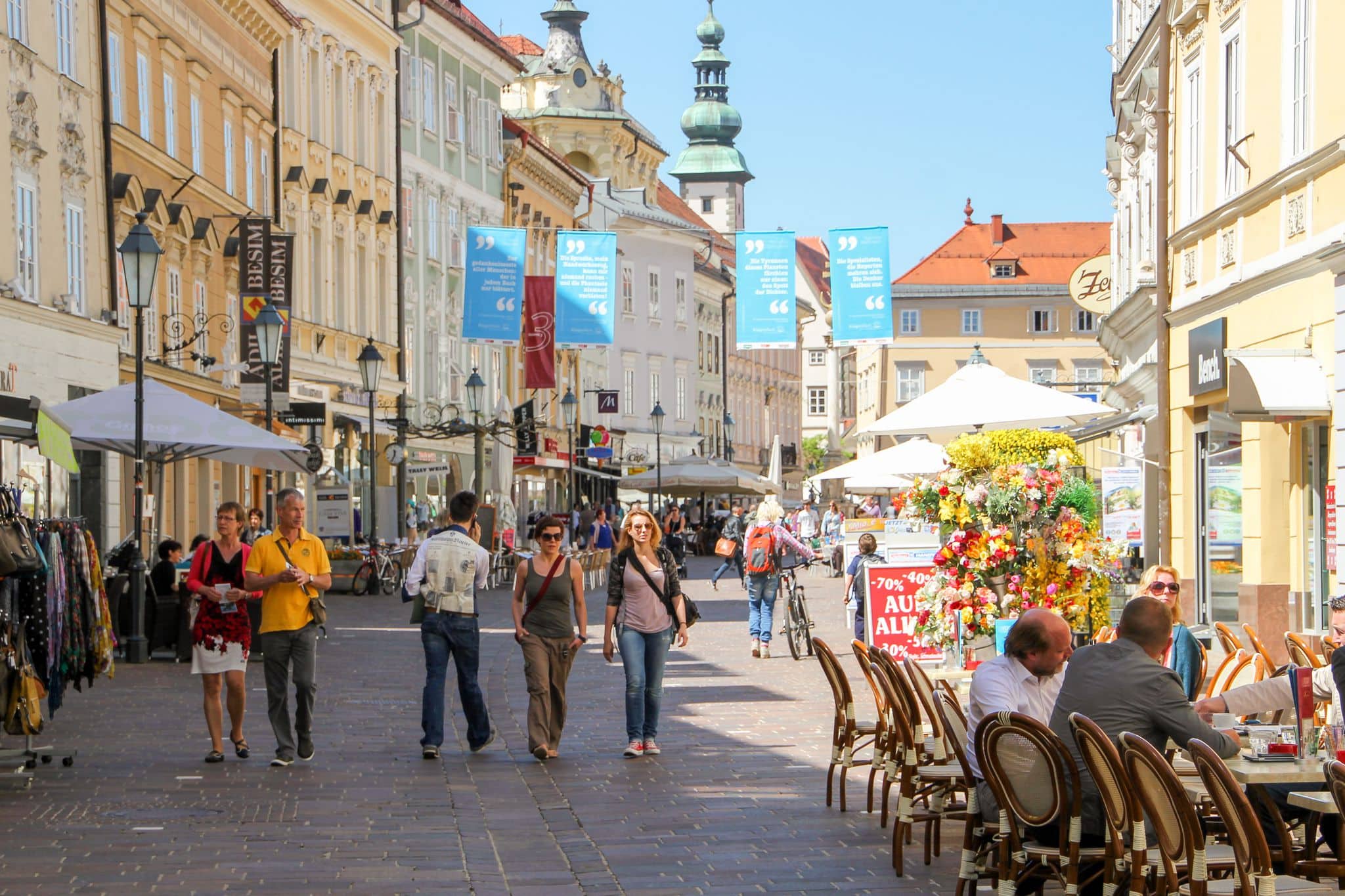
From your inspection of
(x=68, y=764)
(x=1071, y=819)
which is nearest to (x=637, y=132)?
(x=68, y=764)

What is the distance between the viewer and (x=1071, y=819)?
752cm

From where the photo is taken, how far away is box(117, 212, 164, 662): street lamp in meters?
20.3

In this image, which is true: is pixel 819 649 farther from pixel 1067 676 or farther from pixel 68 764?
pixel 68 764

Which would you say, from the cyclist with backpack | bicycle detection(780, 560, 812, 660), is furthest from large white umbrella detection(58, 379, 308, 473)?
bicycle detection(780, 560, 812, 660)

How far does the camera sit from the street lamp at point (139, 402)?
66.5 feet

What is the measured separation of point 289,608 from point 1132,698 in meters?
7.05

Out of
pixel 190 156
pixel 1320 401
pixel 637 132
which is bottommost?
pixel 1320 401

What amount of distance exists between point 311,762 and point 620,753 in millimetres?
2059

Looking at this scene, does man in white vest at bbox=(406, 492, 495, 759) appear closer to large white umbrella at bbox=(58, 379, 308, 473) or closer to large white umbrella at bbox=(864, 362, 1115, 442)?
large white umbrella at bbox=(864, 362, 1115, 442)

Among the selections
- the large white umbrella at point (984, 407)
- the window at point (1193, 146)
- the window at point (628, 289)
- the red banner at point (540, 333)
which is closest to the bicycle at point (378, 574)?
the red banner at point (540, 333)

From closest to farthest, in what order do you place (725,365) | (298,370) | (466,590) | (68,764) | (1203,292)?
(68,764) < (466,590) < (1203,292) < (298,370) < (725,365)

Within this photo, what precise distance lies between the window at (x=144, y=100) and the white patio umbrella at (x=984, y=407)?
49.3 feet

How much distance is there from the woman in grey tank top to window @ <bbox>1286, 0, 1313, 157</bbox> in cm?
868

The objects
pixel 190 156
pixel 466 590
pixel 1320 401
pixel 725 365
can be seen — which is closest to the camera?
pixel 466 590
